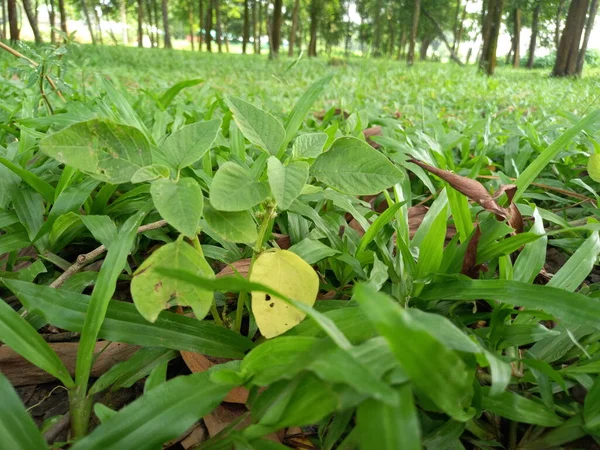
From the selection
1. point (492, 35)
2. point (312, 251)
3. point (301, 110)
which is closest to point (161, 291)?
point (312, 251)

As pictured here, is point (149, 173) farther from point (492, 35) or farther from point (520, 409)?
point (492, 35)

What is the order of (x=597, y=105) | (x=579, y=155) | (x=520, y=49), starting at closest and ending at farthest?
(x=579, y=155) < (x=597, y=105) < (x=520, y=49)

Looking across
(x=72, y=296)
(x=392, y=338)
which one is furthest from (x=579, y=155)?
(x=72, y=296)

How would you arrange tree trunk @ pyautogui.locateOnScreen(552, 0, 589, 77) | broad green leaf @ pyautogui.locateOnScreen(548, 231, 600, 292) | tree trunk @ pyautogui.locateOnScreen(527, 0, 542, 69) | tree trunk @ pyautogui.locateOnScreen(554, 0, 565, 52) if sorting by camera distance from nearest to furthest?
broad green leaf @ pyautogui.locateOnScreen(548, 231, 600, 292) → tree trunk @ pyautogui.locateOnScreen(552, 0, 589, 77) → tree trunk @ pyautogui.locateOnScreen(554, 0, 565, 52) → tree trunk @ pyautogui.locateOnScreen(527, 0, 542, 69)

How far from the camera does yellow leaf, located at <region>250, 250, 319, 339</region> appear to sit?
1.81 feet

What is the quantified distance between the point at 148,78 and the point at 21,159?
4.48 metres

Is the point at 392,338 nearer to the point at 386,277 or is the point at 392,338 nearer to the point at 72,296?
the point at 386,277

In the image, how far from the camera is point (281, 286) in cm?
56

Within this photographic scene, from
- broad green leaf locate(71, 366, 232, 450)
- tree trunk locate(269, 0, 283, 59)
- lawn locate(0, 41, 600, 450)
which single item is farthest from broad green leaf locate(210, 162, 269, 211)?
tree trunk locate(269, 0, 283, 59)

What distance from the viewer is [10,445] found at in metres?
0.45

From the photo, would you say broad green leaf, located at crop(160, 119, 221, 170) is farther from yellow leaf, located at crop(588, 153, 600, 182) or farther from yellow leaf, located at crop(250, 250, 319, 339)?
yellow leaf, located at crop(588, 153, 600, 182)

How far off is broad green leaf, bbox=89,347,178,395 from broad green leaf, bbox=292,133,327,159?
1.13ft

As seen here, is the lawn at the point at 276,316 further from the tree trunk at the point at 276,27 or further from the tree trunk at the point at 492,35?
the tree trunk at the point at 276,27

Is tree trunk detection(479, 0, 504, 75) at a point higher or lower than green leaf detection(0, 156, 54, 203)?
higher
